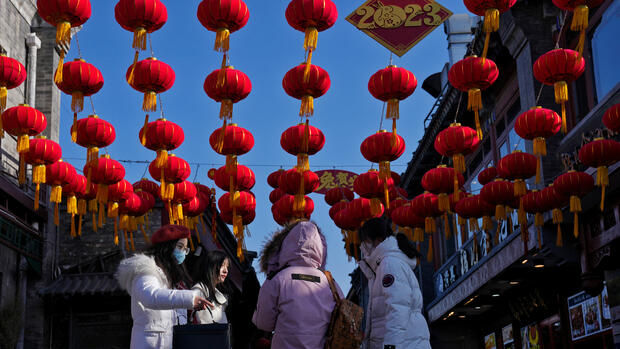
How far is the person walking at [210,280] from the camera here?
19.1ft

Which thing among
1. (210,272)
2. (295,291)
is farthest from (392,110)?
(295,291)

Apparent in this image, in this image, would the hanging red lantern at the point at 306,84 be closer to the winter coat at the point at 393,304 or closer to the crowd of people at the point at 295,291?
the crowd of people at the point at 295,291

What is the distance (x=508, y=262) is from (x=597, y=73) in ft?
13.3

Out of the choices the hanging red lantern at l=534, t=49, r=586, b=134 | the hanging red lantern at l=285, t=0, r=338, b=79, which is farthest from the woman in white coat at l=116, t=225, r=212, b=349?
the hanging red lantern at l=534, t=49, r=586, b=134

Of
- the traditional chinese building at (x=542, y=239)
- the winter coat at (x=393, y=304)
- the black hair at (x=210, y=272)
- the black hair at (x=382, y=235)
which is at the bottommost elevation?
the winter coat at (x=393, y=304)

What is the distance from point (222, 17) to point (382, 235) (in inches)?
151

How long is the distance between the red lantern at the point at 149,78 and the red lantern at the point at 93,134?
136 centimetres

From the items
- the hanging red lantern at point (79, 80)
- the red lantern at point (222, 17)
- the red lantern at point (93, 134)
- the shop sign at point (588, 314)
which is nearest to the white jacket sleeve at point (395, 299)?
the red lantern at point (222, 17)

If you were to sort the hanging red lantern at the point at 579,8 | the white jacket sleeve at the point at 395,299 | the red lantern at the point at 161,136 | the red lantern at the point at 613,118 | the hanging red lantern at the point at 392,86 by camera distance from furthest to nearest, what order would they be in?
1. the red lantern at the point at 161,136
2. the hanging red lantern at the point at 392,86
3. the red lantern at the point at 613,118
4. the hanging red lantern at the point at 579,8
5. the white jacket sleeve at the point at 395,299

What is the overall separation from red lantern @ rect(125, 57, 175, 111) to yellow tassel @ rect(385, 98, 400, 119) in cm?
279

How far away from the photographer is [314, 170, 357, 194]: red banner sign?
52.0 ft

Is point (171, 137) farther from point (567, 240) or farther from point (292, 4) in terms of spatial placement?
point (567, 240)

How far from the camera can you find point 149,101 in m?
9.37

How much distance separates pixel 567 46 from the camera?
14.3m
